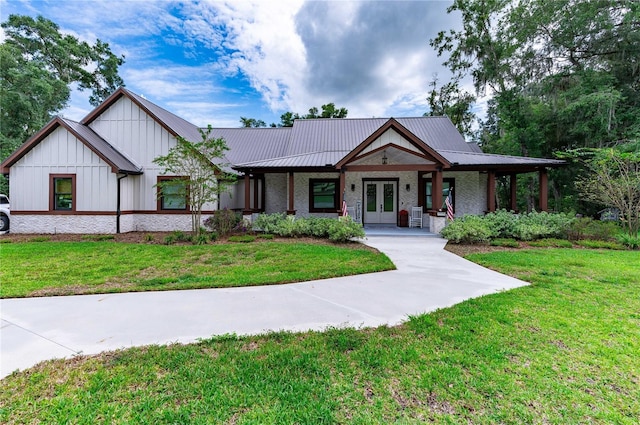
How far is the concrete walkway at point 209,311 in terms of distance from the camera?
10.6ft

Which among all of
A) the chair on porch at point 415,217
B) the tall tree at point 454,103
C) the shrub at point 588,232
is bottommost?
the shrub at point 588,232

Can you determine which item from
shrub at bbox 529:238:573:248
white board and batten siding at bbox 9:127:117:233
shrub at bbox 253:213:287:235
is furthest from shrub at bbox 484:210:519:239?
white board and batten siding at bbox 9:127:117:233

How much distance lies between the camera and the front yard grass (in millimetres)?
2152

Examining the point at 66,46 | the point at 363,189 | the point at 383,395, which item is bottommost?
the point at 383,395

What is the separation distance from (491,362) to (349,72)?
2170 centimetres

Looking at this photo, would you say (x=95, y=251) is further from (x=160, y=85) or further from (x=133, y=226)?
(x=160, y=85)

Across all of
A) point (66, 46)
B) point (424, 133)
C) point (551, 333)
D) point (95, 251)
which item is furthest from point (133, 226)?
Answer: point (66, 46)

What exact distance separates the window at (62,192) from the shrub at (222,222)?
583 centimetres

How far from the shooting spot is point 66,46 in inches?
963

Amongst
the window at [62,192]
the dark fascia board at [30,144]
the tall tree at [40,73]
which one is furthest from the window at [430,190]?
the tall tree at [40,73]

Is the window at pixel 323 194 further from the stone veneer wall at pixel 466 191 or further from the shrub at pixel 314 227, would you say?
the stone veneer wall at pixel 466 191

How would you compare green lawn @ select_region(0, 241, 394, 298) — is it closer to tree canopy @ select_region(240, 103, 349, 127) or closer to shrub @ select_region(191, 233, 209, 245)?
shrub @ select_region(191, 233, 209, 245)

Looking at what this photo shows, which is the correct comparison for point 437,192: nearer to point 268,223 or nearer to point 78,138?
point 268,223

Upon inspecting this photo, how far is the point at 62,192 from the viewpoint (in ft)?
40.4
